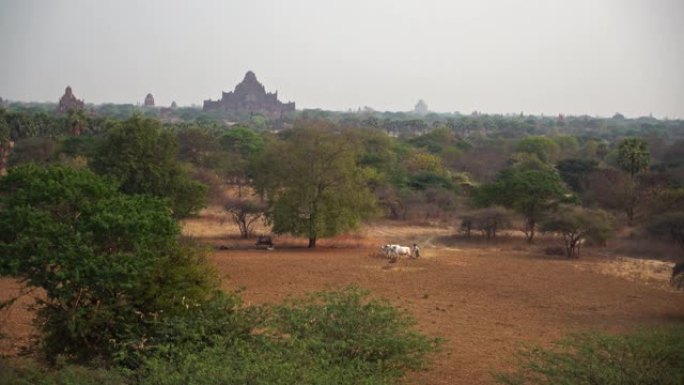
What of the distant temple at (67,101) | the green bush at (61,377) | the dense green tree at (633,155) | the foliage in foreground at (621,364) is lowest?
the green bush at (61,377)

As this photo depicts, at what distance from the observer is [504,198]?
34.0 m

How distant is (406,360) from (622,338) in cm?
411

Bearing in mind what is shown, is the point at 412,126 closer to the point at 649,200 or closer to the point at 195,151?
the point at 195,151

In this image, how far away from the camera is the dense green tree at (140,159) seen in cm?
2531

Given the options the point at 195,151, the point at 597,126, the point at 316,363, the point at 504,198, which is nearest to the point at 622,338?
the point at 316,363

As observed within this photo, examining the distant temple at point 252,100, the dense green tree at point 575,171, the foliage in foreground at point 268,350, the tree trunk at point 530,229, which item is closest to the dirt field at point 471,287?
the tree trunk at point 530,229

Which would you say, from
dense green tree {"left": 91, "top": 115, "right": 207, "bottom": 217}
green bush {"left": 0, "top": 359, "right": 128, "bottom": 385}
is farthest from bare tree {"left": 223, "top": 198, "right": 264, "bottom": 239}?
green bush {"left": 0, "top": 359, "right": 128, "bottom": 385}

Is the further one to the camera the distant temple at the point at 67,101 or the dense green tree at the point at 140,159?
the distant temple at the point at 67,101

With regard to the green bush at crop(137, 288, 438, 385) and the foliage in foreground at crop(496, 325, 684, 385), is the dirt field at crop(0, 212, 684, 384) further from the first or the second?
the foliage in foreground at crop(496, 325, 684, 385)

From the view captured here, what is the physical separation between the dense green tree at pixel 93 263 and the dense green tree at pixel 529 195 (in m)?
22.6

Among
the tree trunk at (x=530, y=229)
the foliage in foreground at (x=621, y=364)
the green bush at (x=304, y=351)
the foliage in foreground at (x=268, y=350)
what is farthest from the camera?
the tree trunk at (x=530, y=229)

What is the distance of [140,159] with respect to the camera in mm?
25797

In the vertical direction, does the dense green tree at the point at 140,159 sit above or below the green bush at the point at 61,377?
above

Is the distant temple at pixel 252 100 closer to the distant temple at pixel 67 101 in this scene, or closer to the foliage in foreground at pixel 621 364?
the distant temple at pixel 67 101
